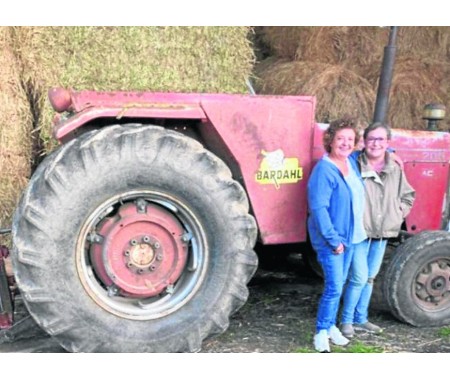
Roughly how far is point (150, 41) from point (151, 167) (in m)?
2.03

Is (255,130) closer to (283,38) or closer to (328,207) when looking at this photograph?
(328,207)

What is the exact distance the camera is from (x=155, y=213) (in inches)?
143

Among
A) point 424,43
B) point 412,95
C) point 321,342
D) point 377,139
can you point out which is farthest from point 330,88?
point 321,342

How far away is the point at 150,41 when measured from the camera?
5.18 metres

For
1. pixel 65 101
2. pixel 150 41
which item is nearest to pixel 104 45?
pixel 150 41

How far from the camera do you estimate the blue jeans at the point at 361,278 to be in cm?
408

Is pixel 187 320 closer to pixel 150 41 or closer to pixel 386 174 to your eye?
pixel 386 174

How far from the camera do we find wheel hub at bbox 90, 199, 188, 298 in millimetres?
3557

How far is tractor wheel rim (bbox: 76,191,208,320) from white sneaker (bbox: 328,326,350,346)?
3.01 feet

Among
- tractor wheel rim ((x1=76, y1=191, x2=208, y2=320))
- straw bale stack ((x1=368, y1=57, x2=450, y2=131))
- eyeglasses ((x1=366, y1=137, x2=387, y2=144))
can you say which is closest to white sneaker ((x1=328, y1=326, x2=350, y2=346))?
tractor wheel rim ((x1=76, y1=191, x2=208, y2=320))

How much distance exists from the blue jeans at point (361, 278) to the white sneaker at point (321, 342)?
0.30m

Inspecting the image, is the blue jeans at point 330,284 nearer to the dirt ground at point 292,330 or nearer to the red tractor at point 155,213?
the dirt ground at point 292,330

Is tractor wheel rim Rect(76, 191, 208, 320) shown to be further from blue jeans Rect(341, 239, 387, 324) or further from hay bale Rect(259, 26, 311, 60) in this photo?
hay bale Rect(259, 26, 311, 60)

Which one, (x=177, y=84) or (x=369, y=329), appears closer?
(x=369, y=329)
